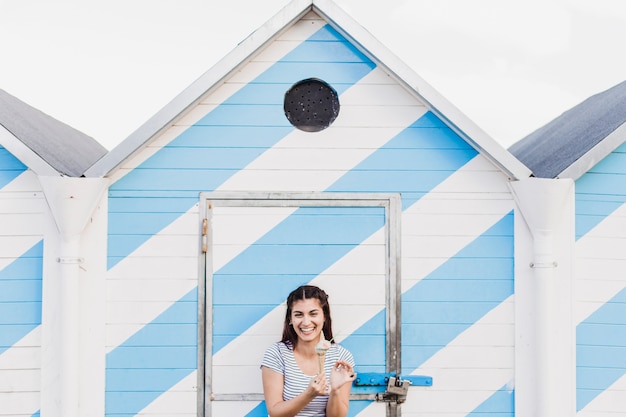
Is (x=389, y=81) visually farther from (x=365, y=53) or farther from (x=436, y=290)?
(x=436, y=290)

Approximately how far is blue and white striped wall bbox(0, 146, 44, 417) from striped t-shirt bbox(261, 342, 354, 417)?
4.36ft

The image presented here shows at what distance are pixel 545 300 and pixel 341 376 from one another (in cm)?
125

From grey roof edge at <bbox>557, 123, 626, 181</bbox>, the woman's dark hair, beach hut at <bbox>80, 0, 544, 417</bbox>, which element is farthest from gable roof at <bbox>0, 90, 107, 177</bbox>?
grey roof edge at <bbox>557, 123, 626, 181</bbox>

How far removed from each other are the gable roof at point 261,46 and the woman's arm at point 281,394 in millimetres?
1364

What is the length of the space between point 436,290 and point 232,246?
45.4 inches

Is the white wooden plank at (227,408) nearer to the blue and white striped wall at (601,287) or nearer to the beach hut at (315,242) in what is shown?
the beach hut at (315,242)

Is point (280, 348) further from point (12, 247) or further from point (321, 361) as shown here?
point (12, 247)

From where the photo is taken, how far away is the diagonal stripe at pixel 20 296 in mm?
3811

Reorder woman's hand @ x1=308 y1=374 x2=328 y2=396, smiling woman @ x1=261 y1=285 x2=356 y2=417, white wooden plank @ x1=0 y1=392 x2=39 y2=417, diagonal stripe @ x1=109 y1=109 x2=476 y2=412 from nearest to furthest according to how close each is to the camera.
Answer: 1. woman's hand @ x1=308 y1=374 x2=328 y2=396
2. smiling woman @ x1=261 y1=285 x2=356 y2=417
3. white wooden plank @ x1=0 y1=392 x2=39 y2=417
4. diagonal stripe @ x1=109 y1=109 x2=476 y2=412

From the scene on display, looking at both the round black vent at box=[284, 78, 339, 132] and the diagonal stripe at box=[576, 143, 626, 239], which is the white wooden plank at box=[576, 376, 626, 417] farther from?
the round black vent at box=[284, 78, 339, 132]

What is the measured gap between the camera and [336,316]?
387cm

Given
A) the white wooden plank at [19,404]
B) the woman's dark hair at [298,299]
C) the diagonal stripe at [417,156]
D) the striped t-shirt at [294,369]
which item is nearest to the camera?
the striped t-shirt at [294,369]

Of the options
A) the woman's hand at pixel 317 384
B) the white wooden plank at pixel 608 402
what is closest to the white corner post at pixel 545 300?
the white wooden plank at pixel 608 402

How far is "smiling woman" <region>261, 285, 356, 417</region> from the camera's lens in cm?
330
